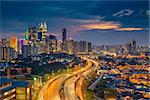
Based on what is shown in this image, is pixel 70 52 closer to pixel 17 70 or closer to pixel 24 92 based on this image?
pixel 17 70

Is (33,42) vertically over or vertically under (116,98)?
over

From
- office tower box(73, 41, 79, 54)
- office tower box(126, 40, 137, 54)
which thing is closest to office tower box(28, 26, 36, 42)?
office tower box(73, 41, 79, 54)

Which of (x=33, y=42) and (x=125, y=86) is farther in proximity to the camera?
(x=33, y=42)

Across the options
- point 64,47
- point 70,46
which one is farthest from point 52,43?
point 70,46

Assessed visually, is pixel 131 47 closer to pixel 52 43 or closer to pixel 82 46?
pixel 82 46

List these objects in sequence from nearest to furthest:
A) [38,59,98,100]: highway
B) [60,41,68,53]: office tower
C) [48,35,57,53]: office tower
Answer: [38,59,98,100]: highway
[48,35,57,53]: office tower
[60,41,68,53]: office tower


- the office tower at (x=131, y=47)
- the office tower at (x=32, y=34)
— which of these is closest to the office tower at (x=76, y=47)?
the office tower at (x=32, y=34)

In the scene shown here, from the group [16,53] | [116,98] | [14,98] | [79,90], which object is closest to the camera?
[14,98]

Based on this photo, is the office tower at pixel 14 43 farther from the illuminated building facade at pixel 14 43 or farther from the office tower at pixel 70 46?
the office tower at pixel 70 46

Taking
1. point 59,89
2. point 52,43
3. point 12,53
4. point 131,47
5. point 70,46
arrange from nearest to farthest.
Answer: point 59,89 < point 12,53 < point 52,43 < point 70,46 < point 131,47

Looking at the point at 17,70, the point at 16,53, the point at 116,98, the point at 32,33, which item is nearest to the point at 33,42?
the point at 32,33

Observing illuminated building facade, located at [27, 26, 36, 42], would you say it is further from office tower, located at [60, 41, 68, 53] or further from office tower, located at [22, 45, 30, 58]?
office tower, located at [60, 41, 68, 53]
